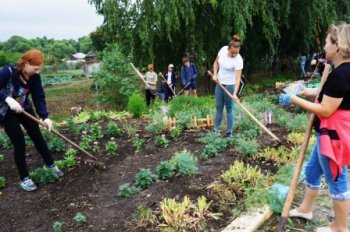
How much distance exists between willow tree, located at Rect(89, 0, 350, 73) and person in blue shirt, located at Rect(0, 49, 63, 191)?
8.57m

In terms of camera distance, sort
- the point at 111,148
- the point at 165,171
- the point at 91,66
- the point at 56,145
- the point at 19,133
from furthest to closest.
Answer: the point at 91,66 → the point at 56,145 → the point at 111,148 → the point at 19,133 → the point at 165,171

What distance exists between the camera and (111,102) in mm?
13148

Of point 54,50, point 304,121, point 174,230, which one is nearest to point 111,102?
point 304,121

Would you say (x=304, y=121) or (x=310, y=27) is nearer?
(x=304, y=121)

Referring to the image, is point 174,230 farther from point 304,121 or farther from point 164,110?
point 164,110

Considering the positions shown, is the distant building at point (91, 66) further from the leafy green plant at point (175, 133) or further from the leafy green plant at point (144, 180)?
the leafy green plant at point (144, 180)

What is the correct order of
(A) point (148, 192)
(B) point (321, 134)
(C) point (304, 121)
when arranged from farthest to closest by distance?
(C) point (304, 121) → (A) point (148, 192) → (B) point (321, 134)

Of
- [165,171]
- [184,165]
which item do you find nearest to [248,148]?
[184,165]

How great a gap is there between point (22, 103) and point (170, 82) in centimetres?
793

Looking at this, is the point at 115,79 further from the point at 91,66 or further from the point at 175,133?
the point at 91,66

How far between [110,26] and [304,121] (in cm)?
858

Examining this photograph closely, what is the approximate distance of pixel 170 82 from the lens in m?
12.4

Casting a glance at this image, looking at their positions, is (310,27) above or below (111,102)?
above

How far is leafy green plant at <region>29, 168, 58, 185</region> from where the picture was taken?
4.81 m
